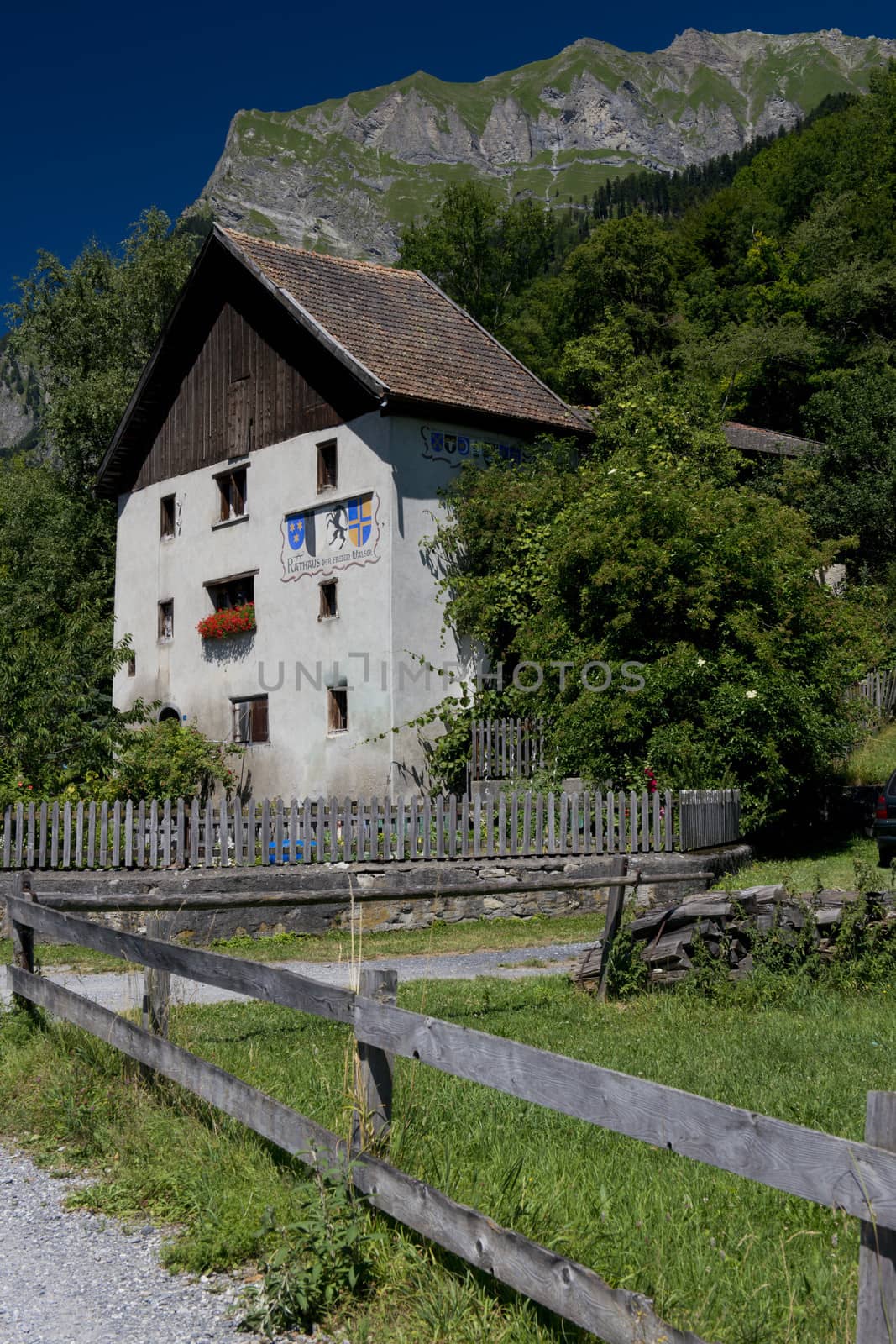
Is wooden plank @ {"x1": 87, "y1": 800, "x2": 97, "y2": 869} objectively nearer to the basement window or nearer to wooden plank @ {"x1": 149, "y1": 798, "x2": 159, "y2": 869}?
wooden plank @ {"x1": 149, "y1": 798, "x2": 159, "y2": 869}

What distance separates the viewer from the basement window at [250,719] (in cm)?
2595

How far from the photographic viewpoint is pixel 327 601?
24844mm

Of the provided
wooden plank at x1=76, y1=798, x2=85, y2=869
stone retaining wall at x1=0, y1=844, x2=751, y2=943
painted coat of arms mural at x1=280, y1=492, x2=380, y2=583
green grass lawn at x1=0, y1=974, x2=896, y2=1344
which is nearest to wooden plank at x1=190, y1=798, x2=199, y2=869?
stone retaining wall at x1=0, y1=844, x2=751, y2=943

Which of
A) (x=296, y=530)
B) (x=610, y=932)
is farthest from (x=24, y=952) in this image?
(x=296, y=530)

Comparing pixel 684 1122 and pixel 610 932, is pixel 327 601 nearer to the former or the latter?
pixel 610 932

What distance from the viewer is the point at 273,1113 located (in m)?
4.99

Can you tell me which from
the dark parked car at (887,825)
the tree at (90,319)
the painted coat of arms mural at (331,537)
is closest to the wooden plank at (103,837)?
the painted coat of arms mural at (331,537)

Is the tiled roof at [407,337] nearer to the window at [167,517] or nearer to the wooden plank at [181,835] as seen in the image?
the window at [167,517]

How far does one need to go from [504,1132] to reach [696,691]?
13.2 meters

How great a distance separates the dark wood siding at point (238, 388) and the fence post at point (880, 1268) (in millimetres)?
21928

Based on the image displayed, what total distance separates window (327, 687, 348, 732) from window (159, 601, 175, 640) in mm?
6363

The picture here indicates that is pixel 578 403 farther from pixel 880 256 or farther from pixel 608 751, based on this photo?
pixel 608 751

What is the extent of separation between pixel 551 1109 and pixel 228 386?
25.2m

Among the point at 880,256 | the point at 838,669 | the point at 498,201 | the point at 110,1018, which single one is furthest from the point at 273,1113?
the point at 498,201
